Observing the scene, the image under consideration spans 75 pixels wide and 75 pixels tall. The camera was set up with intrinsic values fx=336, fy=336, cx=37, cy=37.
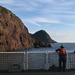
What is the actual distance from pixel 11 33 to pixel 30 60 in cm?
13370

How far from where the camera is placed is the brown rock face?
146000 millimetres

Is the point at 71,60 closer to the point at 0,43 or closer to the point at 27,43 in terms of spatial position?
the point at 0,43

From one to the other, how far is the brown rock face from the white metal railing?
11683 centimetres

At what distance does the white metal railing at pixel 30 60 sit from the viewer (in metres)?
22.5

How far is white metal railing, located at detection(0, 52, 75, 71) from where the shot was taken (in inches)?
885

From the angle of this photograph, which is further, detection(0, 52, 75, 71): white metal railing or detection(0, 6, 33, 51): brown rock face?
detection(0, 6, 33, 51): brown rock face

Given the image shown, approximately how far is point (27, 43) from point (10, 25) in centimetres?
2368

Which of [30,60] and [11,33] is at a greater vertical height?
[11,33]

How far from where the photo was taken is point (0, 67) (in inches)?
883

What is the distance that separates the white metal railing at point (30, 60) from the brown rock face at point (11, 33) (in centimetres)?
11683

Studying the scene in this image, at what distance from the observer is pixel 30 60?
2284 centimetres

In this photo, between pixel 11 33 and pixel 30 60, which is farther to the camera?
pixel 11 33

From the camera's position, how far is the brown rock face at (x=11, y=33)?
14600cm

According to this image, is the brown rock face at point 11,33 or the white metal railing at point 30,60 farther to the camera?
the brown rock face at point 11,33
